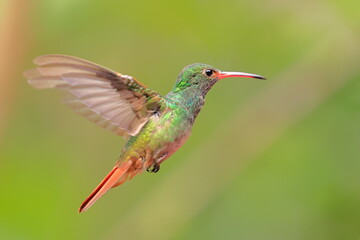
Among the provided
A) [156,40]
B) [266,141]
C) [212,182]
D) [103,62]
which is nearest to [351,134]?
[266,141]

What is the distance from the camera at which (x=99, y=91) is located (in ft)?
6.23

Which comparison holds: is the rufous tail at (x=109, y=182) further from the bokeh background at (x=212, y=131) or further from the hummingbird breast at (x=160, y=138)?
the bokeh background at (x=212, y=131)

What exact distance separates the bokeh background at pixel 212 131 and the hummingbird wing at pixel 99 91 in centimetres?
125

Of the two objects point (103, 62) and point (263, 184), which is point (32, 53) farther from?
point (263, 184)

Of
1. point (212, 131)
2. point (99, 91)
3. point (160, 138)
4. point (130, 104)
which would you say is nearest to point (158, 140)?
point (160, 138)

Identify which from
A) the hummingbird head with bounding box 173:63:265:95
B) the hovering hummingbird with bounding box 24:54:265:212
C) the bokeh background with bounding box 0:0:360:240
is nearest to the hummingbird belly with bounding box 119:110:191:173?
the hovering hummingbird with bounding box 24:54:265:212

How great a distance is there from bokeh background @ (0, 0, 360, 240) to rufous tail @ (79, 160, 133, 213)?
121 centimetres

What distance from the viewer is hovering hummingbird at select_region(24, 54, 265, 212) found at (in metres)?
1.76

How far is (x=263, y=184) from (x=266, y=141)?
0.46 m

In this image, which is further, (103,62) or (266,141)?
(103,62)

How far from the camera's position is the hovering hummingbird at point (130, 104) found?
1762mm

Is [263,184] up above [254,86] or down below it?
below

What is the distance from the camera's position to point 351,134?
397 centimetres

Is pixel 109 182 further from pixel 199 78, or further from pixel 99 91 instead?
pixel 199 78
